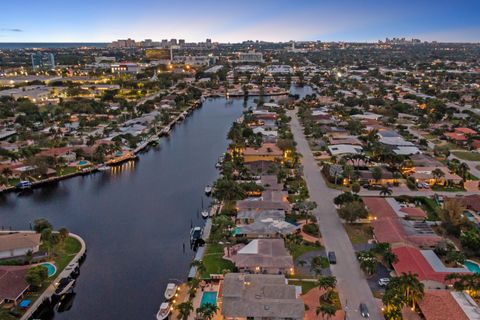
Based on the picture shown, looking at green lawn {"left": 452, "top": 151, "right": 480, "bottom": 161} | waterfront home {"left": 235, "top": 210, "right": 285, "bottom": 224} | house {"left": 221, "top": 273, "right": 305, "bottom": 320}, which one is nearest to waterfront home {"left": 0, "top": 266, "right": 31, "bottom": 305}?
house {"left": 221, "top": 273, "right": 305, "bottom": 320}

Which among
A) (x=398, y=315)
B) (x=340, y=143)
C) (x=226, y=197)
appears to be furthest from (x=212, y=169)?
(x=398, y=315)

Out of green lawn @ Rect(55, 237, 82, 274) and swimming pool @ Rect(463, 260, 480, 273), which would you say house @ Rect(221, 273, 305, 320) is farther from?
swimming pool @ Rect(463, 260, 480, 273)

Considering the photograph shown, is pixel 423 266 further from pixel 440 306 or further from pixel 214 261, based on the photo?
pixel 214 261

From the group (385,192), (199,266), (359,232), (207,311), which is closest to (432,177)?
(385,192)

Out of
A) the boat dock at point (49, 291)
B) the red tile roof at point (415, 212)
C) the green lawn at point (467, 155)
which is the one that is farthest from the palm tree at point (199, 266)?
the green lawn at point (467, 155)

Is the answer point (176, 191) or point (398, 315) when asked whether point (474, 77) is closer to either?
point (176, 191)

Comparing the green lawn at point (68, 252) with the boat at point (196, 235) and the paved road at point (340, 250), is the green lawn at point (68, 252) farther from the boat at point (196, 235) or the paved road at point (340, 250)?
the paved road at point (340, 250)
